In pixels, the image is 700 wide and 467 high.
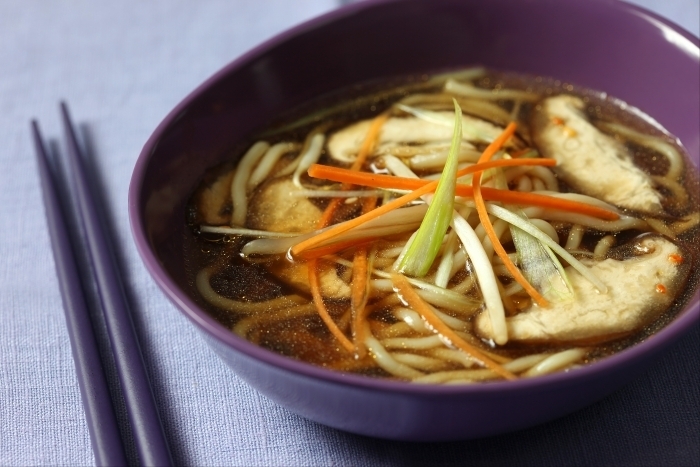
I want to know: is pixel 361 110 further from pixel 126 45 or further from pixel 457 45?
pixel 126 45

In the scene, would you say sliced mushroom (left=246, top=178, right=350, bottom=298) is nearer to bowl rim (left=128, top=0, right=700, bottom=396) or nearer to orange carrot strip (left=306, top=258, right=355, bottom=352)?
orange carrot strip (left=306, top=258, right=355, bottom=352)

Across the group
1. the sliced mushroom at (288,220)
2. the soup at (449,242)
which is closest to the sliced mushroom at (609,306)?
the soup at (449,242)

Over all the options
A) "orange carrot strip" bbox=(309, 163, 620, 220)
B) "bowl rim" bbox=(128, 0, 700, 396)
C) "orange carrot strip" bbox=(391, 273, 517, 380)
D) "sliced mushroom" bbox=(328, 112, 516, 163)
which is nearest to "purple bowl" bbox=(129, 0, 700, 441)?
"bowl rim" bbox=(128, 0, 700, 396)

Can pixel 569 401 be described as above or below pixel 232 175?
below

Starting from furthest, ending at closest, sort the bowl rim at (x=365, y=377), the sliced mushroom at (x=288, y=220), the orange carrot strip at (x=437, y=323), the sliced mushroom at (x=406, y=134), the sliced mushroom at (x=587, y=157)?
the sliced mushroom at (x=406, y=134), the sliced mushroom at (x=587, y=157), the sliced mushroom at (x=288, y=220), the orange carrot strip at (x=437, y=323), the bowl rim at (x=365, y=377)

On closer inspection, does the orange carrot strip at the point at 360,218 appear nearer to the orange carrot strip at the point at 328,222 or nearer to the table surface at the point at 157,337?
the orange carrot strip at the point at 328,222

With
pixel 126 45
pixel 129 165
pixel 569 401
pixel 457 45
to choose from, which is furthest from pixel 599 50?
pixel 126 45

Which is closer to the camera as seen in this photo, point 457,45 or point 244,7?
point 457,45

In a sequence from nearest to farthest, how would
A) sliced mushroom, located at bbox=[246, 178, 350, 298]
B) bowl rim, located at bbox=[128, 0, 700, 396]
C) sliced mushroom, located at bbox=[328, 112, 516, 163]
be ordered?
bowl rim, located at bbox=[128, 0, 700, 396] < sliced mushroom, located at bbox=[246, 178, 350, 298] < sliced mushroom, located at bbox=[328, 112, 516, 163]

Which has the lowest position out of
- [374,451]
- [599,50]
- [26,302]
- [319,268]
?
[374,451]
